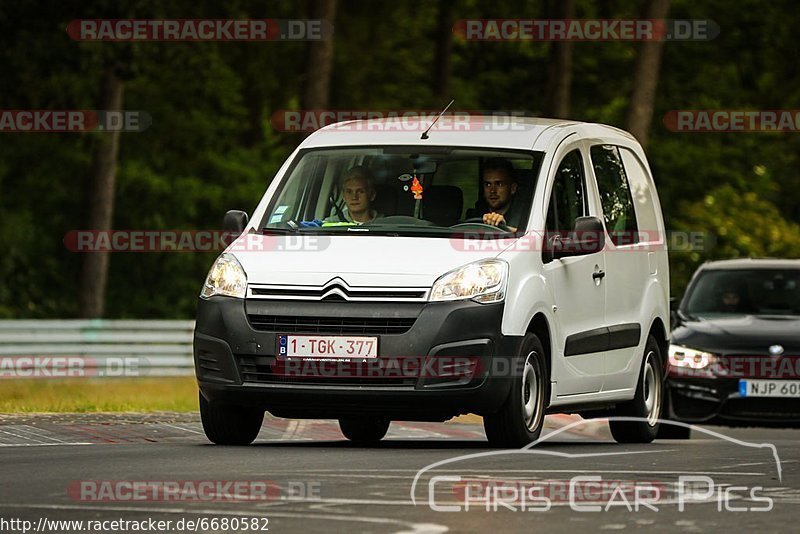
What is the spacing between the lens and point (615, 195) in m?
14.4

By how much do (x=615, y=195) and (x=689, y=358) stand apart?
285cm

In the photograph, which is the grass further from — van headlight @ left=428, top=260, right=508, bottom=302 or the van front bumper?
van headlight @ left=428, top=260, right=508, bottom=302

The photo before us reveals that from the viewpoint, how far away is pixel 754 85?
5378 centimetres

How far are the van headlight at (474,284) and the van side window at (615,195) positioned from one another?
8.01 ft

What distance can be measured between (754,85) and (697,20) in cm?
373

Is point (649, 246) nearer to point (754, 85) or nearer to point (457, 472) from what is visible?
point (457, 472)

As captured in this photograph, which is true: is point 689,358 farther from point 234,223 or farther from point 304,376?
point 304,376

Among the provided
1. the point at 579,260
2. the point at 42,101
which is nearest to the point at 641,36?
the point at 42,101

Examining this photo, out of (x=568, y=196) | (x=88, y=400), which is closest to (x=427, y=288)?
(x=568, y=196)

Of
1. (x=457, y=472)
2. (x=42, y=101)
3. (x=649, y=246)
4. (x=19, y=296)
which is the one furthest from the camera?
(x=19, y=296)

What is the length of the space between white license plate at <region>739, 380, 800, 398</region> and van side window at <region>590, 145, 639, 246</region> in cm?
245

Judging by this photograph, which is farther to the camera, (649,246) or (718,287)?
(718,287)

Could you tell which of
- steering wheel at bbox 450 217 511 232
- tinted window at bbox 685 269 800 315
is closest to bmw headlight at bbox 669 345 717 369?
tinted window at bbox 685 269 800 315

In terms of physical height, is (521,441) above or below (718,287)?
below
